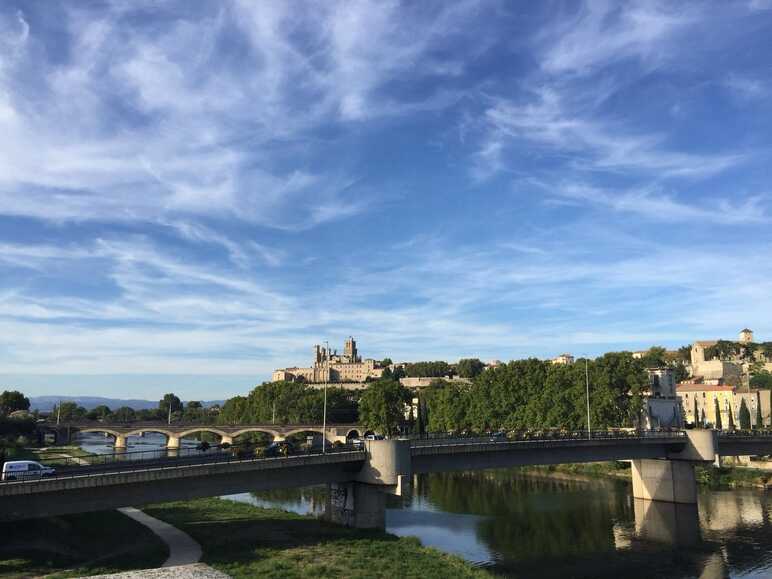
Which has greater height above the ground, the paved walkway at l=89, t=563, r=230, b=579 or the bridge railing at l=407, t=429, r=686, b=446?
the bridge railing at l=407, t=429, r=686, b=446

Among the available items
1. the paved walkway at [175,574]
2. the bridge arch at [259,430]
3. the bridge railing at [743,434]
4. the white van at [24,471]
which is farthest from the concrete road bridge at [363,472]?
the bridge arch at [259,430]

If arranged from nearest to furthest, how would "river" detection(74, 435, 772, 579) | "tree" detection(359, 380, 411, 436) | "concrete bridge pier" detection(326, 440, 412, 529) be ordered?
"river" detection(74, 435, 772, 579), "concrete bridge pier" detection(326, 440, 412, 529), "tree" detection(359, 380, 411, 436)

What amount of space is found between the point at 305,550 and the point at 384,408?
111 m

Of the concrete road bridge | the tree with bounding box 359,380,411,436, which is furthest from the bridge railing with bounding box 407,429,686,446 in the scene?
the tree with bounding box 359,380,411,436

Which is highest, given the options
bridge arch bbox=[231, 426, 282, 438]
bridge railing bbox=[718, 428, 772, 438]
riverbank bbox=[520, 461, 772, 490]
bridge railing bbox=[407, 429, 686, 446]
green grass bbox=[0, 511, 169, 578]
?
bridge railing bbox=[407, 429, 686, 446]

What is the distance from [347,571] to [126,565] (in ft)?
42.9

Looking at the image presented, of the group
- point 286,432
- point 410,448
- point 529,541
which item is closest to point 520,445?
point 529,541

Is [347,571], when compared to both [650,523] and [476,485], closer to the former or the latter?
[650,523]

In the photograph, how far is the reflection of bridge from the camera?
482ft

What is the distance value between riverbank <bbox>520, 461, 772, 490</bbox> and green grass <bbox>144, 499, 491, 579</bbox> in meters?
59.1

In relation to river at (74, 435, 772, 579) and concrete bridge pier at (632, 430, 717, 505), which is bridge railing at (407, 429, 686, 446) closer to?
concrete bridge pier at (632, 430, 717, 505)

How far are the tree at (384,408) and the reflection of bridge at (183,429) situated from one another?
15.9 feet

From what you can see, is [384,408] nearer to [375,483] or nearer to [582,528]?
[582,528]

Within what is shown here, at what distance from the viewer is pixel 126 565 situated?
121 ft
